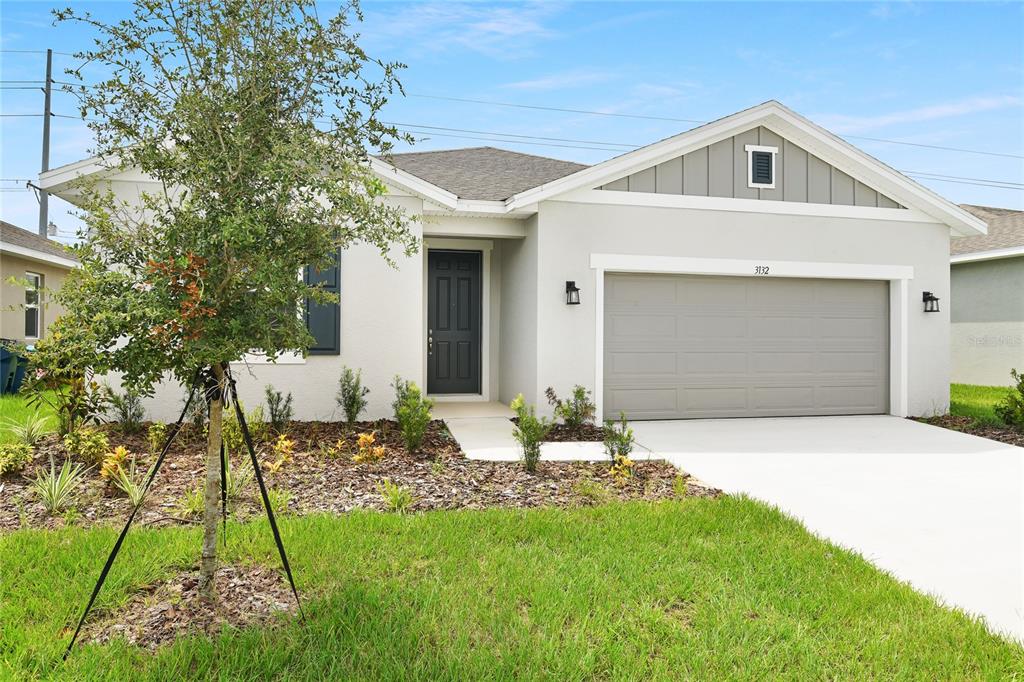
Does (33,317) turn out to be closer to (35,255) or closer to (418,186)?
(35,255)

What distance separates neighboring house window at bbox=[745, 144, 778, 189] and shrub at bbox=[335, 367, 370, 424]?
6.31 metres

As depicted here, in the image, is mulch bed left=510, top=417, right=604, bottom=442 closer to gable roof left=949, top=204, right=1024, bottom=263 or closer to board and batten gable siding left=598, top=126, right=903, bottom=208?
board and batten gable siding left=598, top=126, right=903, bottom=208

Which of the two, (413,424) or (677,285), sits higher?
(677,285)

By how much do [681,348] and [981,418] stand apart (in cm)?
460

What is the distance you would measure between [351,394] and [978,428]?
858cm

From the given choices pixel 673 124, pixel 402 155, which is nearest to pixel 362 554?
pixel 402 155

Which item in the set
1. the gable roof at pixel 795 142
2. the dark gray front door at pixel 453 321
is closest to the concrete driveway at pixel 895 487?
the dark gray front door at pixel 453 321

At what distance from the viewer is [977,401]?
11781 mm

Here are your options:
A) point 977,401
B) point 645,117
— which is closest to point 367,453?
point 977,401

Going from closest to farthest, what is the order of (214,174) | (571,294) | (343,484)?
(214,174)
(343,484)
(571,294)

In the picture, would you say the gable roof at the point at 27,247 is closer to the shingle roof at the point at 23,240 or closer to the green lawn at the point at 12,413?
the shingle roof at the point at 23,240

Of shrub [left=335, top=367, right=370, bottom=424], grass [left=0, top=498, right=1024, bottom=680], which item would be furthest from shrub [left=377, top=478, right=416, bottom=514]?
shrub [left=335, top=367, right=370, bottom=424]

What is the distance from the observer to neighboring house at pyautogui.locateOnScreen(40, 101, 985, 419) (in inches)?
345

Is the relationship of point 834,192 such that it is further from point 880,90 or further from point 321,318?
point 321,318
